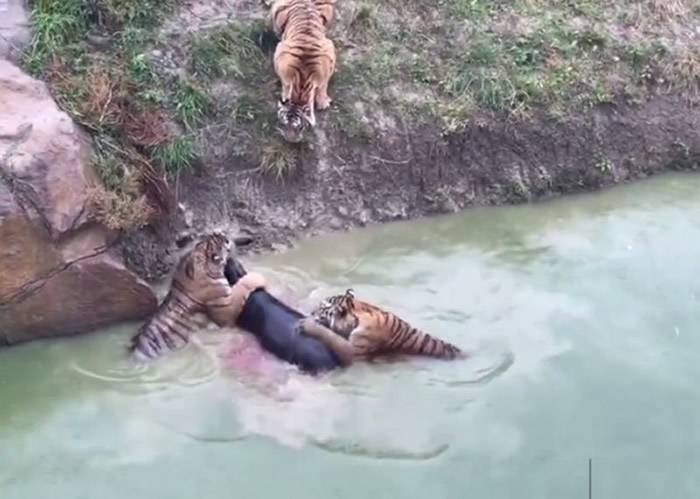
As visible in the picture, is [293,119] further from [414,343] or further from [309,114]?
[414,343]

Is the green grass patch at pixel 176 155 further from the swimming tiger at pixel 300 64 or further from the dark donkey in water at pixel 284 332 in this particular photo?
the dark donkey in water at pixel 284 332

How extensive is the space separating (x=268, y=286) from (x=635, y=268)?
231 cm

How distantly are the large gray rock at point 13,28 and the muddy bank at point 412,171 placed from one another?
4.39 ft

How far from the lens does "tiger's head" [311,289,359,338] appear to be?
5.93 meters

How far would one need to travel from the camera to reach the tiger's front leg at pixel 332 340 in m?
5.84

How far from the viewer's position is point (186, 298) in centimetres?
615

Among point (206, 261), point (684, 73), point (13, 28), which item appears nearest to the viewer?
Result: point (206, 261)

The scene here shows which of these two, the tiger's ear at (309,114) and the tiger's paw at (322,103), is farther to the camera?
the tiger's paw at (322,103)

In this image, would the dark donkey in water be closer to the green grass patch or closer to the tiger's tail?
the tiger's tail

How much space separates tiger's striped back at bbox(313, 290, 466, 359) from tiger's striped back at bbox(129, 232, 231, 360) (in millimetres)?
696

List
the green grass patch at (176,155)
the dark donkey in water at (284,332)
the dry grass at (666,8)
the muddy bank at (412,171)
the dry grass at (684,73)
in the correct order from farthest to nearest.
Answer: the dry grass at (666,8)
the dry grass at (684,73)
the muddy bank at (412,171)
the green grass patch at (176,155)
the dark donkey in water at (284,332)

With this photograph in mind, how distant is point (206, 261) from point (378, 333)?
3.68 ft

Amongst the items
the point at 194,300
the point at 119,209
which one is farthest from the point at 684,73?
the point at 119,209

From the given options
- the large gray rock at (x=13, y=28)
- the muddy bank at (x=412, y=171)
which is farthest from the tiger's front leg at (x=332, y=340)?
the large gray rock at (x=13, y=28)
